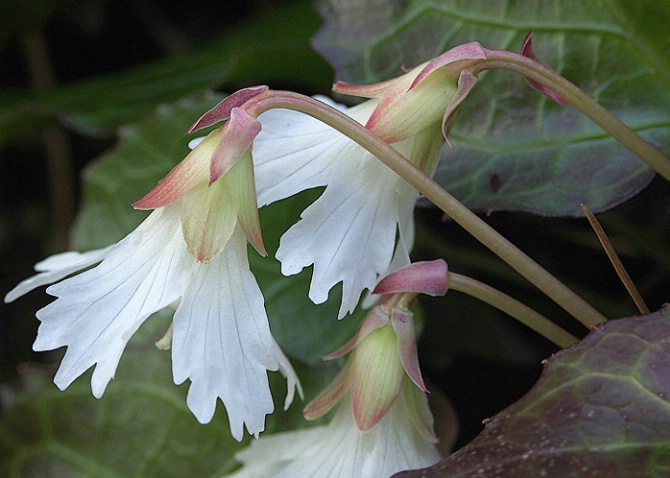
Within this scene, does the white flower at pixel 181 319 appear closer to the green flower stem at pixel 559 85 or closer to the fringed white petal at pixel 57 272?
the fringed white petal at pixel 57 272

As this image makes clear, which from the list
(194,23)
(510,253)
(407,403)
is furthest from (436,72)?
(194,23)

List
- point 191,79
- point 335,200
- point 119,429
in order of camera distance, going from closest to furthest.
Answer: point 335,200 → point 119,429 → point 191,79

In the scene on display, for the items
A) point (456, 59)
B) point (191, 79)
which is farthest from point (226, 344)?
point (191, 79)

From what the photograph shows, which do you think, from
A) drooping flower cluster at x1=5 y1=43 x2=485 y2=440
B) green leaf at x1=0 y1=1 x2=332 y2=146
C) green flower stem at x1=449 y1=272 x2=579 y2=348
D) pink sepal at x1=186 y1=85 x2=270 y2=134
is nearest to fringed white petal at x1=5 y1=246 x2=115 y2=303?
→ drooping flower cluster at x1=5 y1=43 x2=485 y2=440

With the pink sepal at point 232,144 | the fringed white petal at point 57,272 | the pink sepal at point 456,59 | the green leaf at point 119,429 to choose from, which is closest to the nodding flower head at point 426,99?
the pink sepal at point 456,59

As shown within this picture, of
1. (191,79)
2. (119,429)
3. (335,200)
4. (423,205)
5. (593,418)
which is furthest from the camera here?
(191,79)

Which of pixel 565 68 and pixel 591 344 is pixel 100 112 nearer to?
pixel 565 68

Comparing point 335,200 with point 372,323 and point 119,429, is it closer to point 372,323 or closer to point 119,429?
point 372,323

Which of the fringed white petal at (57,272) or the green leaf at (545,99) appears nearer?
the fringed white petal at (57,272)
